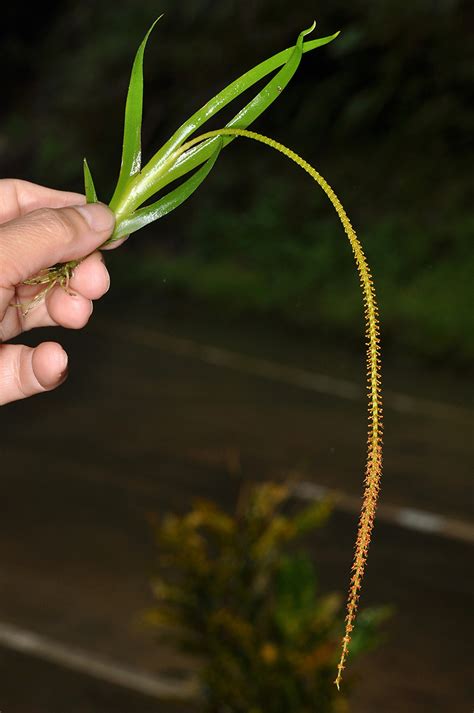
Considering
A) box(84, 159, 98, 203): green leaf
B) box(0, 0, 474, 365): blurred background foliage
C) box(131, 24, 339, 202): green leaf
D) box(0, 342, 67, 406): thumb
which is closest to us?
box(131, 24, 339, 202): green leaf

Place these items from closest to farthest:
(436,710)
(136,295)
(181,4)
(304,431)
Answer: (436,710), (304,431), (136,295), (181,4)

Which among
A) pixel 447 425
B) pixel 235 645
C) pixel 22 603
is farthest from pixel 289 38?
pixel 235 645

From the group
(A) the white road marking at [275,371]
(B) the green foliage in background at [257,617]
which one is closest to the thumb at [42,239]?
(B) the green foliage in background at [257,617]

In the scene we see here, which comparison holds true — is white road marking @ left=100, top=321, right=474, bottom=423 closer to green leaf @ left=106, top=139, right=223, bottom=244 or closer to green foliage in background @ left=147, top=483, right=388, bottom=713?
green foliage in background @ left=147, top=483, right=388, bottom=713

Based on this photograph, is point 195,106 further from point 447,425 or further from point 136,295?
point 447,425

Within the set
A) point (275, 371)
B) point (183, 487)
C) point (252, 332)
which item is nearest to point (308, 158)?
point (252, 332)

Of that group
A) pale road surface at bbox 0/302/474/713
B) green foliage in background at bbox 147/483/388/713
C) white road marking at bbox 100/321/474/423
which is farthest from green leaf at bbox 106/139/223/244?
white road marking at bbox 100/321/474/423

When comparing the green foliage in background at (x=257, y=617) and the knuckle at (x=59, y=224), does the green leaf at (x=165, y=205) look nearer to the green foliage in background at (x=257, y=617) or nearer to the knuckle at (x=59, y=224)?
the knuckle at (x=59, y=224)
